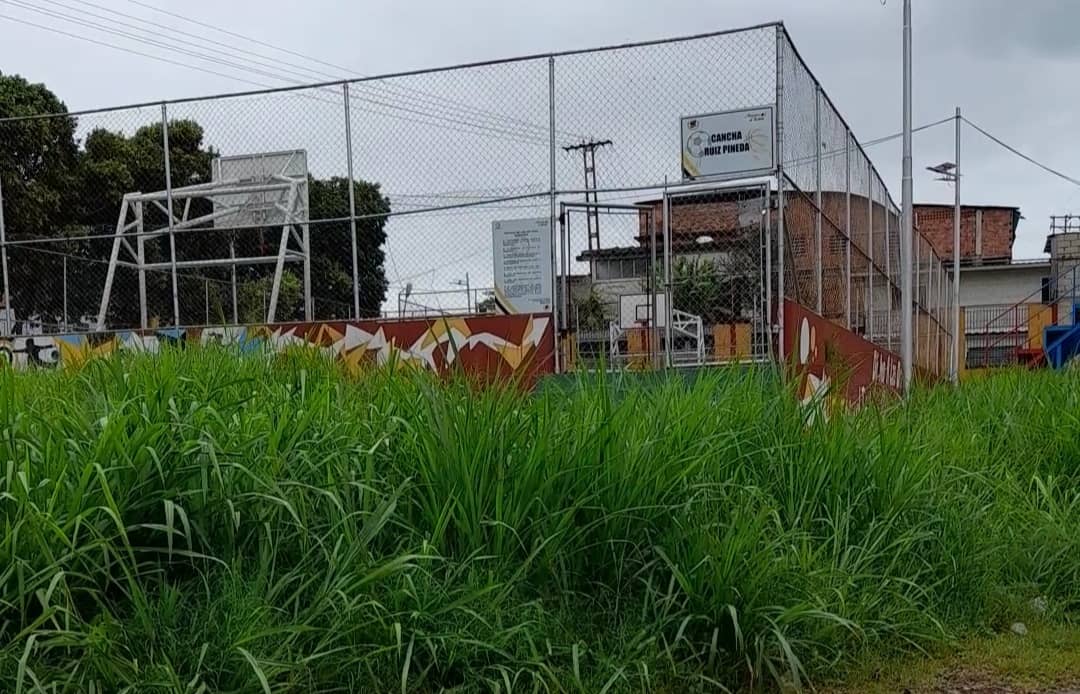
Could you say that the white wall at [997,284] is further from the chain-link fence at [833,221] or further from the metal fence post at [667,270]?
the metal fence post at [667,270]

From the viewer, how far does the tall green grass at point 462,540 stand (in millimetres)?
3033

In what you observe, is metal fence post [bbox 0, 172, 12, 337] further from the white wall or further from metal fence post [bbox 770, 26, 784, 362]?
the white wall

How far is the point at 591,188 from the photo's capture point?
32.0ft

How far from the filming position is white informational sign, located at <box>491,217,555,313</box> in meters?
10.1

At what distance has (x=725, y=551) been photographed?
146 inches

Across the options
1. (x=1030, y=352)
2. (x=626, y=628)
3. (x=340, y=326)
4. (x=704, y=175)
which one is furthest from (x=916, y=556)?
(x=1030, y=352)

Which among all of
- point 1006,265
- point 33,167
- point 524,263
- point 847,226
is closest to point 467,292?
point 524,263

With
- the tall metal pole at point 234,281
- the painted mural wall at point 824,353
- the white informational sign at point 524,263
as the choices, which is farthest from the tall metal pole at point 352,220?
the painted mural wall at point 824,353

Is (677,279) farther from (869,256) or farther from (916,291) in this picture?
(916,291)

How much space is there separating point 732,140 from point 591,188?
1559 mm

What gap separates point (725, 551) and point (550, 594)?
0.73 meters

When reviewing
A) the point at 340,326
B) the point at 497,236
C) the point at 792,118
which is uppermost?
the point at 792,118

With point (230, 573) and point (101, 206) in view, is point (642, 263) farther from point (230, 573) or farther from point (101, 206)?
point (101, 206)

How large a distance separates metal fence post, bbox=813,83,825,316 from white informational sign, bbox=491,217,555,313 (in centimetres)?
319
